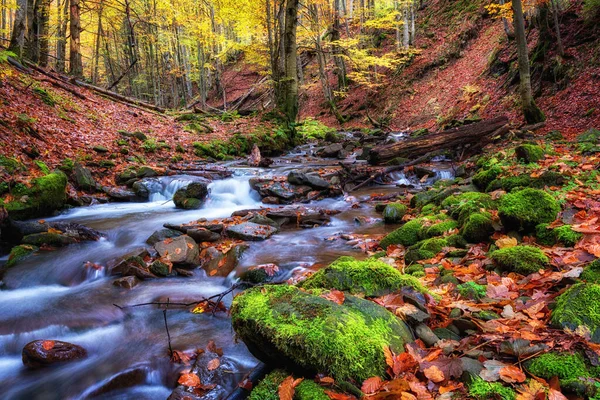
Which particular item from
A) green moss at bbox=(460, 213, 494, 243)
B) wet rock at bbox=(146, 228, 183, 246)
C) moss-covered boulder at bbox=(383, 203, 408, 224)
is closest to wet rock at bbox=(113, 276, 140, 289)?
wet rock at bbox=(146, 228, 183, 246)

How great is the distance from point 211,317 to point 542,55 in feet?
44.3

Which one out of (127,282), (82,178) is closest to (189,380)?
(127,282)

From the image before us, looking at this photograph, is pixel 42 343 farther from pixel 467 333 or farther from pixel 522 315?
pixel 522 315

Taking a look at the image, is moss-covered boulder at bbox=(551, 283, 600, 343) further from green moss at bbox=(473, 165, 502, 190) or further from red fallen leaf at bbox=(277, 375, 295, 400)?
green moss at bbox=(473, 165, 502, 190)

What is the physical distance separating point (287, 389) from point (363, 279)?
1.35 meters

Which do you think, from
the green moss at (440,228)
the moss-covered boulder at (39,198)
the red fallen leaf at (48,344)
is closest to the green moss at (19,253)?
the moss-covered boulder at (39,198)

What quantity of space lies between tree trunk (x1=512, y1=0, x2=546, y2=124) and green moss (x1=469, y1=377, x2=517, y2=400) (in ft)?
32.4

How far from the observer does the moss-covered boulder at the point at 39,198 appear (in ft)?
24.2

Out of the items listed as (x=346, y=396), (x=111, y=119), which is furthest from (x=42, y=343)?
(x=111, y=119)

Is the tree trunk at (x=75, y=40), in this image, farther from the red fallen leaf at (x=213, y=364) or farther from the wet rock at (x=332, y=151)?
the red fallen leaf at (x=213, y=364)

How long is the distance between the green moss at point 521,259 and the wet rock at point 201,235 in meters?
4.80

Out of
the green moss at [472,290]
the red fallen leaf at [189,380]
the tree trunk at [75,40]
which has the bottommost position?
the red fallen leaf at [189,380]

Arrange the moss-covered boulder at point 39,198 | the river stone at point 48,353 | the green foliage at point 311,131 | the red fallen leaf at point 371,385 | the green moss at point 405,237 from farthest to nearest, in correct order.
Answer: the green foliage at point 311,131, the moss-covered boulder at point 39,198, the green moss at point 405,237, the river stone at point 48,353, the red fallen leaf at point 371,385

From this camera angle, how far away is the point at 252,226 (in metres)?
7.28
